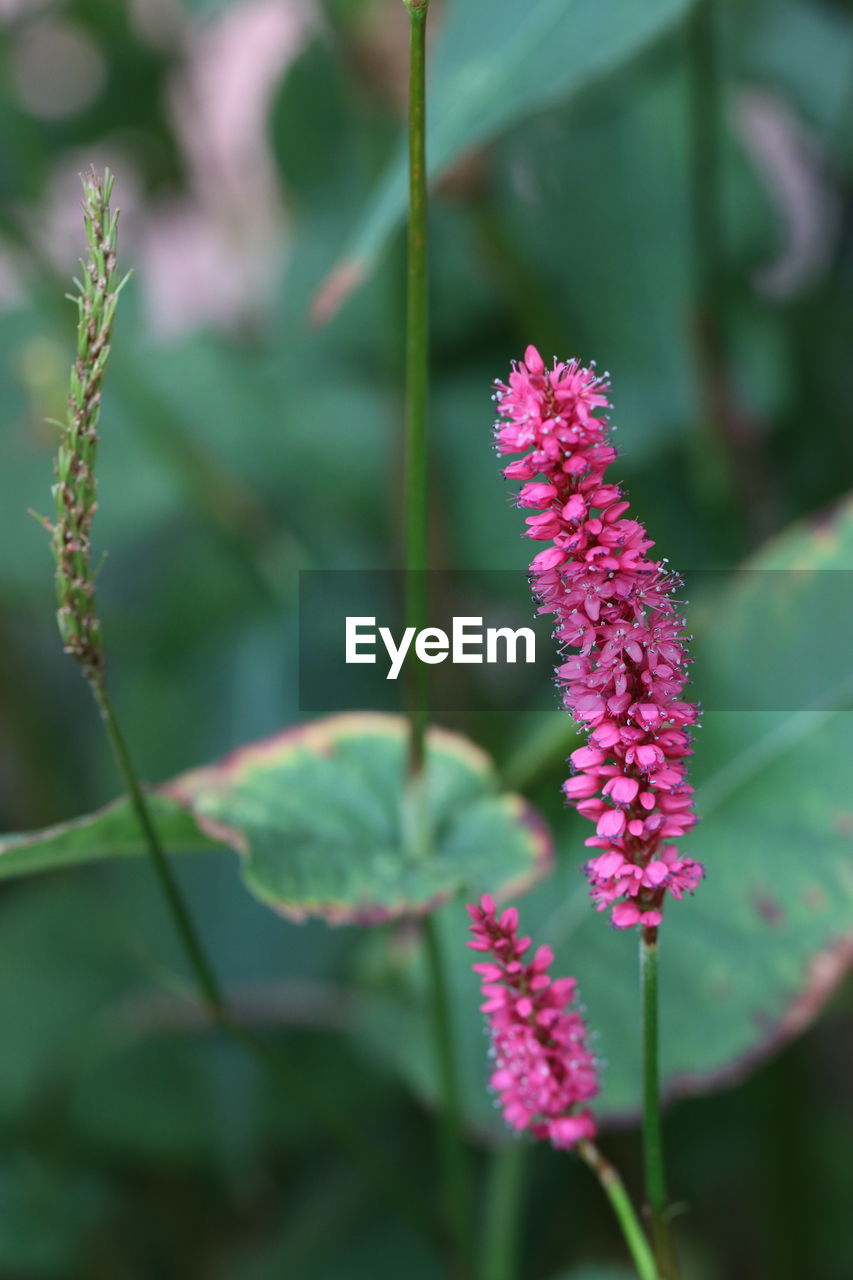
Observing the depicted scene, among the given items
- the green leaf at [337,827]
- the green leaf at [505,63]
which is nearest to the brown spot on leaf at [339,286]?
the green leaf at [505,63]

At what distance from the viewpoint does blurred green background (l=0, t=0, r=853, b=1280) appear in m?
0.58

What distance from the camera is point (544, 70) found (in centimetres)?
40

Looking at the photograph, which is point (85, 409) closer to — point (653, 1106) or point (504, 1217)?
point (653, 1106)

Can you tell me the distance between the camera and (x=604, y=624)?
0.18m

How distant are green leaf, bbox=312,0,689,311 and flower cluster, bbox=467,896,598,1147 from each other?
20 cm

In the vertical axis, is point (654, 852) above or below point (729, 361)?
below

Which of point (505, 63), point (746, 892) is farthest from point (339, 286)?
point (746, 892)

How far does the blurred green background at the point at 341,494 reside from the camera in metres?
0.58

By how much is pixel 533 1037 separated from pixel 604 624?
7 cm

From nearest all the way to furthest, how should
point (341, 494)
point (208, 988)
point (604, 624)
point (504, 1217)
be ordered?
point (604, 624) → point (208, 988) → point (504, 1217) → point (341, 494)

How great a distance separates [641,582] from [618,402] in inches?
20.6

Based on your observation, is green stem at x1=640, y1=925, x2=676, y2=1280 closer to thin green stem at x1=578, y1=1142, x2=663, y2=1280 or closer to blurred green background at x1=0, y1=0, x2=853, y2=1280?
thin green stem at x1=578, y1=1142, x2=663, y2=1280

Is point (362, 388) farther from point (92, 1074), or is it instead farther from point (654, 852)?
point (654, 852)

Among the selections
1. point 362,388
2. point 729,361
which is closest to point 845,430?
point 729,361
